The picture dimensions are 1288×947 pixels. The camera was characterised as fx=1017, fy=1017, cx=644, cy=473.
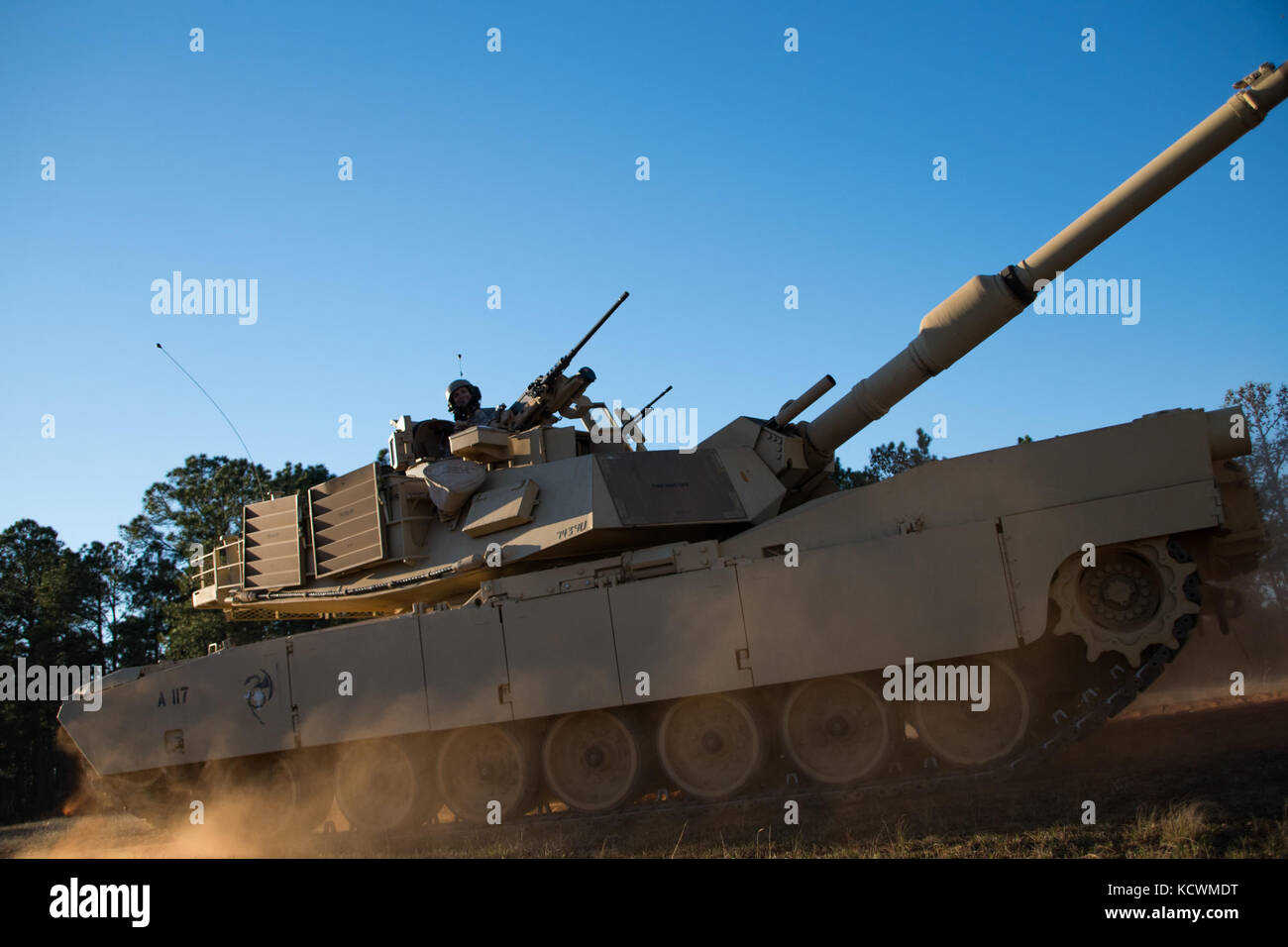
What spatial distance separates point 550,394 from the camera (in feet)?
45.8

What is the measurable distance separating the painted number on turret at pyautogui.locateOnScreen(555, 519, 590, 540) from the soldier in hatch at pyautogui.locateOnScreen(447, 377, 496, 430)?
3.52 m

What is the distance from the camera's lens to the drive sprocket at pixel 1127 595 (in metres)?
8.98

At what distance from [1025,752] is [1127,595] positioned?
1710mm

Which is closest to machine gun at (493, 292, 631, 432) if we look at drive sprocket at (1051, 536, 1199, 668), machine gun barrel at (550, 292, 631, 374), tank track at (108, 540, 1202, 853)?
machine gun barrel at (550, 292, 631, 374)

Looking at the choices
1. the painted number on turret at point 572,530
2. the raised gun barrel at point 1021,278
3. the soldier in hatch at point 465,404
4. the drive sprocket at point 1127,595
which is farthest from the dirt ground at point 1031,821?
the soldier in hatch at point 465,404

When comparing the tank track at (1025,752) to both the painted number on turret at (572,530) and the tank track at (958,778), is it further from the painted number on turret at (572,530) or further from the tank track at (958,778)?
the painted number on turret at (572,530)

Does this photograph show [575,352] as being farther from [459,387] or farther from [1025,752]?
[1025,752]

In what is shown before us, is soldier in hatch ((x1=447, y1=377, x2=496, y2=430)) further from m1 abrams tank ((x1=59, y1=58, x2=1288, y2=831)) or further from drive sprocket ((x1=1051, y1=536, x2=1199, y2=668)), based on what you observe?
drive sprocket ((x1=1051, y1=536, x2=1199, y2=668))

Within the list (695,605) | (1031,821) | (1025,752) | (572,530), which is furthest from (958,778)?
(572,530)

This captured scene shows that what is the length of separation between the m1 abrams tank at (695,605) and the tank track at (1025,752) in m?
0.04

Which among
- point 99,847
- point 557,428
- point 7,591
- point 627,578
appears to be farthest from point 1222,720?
point 7,591

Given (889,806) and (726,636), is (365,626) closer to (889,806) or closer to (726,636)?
(726,636)

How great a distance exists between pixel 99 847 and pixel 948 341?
41.6 ft
